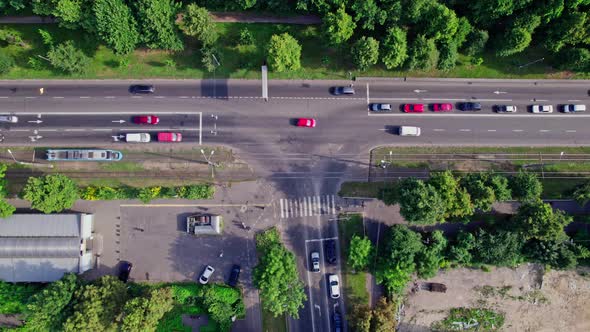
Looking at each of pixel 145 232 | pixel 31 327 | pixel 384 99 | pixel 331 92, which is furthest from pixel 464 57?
pixel 31 327

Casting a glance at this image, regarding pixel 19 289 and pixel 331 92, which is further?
pixel 331 92

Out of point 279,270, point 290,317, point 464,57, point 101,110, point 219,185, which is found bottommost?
point 290,317

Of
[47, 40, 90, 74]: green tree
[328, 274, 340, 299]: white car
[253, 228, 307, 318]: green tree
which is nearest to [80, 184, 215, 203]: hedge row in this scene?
[253, 228, 307, 318]: green tree

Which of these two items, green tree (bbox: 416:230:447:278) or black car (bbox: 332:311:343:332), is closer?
green tree (bbox: 416:230:447:278)

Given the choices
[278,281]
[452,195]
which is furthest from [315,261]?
[452,195]

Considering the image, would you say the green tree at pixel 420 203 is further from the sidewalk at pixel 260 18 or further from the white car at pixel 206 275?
the white car at pixel 206 275

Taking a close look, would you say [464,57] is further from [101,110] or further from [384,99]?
[101,110]

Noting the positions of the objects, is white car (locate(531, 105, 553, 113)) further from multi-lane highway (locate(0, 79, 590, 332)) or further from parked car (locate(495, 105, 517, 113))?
parked car (locate(495, 105, 517, 113))
